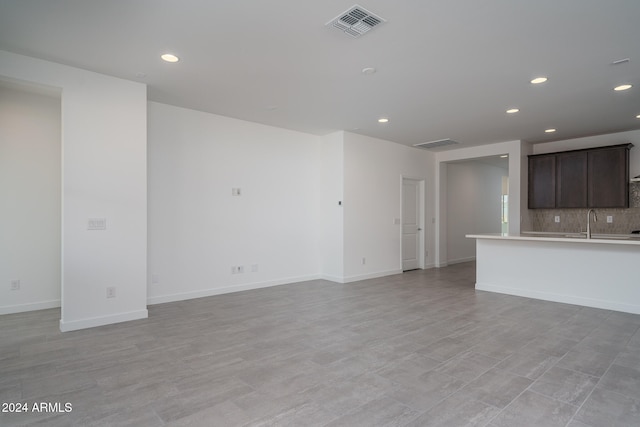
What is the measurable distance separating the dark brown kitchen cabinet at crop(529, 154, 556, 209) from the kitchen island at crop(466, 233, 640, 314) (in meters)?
1.85

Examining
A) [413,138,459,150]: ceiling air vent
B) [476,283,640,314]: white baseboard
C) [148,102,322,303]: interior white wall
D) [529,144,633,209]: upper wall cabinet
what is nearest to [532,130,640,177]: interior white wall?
[529,144,633,209]: upper wall cabinet

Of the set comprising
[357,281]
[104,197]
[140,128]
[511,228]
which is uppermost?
[140,128]

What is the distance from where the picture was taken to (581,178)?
6387 mm

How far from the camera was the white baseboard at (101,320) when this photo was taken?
3635 mm

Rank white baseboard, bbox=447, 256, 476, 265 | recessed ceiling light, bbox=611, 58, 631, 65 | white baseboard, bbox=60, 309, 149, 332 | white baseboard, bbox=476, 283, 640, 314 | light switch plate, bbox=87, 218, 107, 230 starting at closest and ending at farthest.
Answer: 1. recessed ceiling light, bbox=611, 58, 631, 65
2. white baseboard, bbox=60, 309, 149, 332
3. light switch plate, bbox=87, 218, 107, 230
4. white baseboard, bbox=476, 283, 640, 314
5. white baseboard, bbox=447, 256, 476, 265

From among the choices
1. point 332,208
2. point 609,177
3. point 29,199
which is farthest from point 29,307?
point 609,177

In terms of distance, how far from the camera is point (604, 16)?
2625 millimetres

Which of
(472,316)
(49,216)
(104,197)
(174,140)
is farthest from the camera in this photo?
(174,140)

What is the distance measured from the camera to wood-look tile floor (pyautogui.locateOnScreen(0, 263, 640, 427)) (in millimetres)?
2117

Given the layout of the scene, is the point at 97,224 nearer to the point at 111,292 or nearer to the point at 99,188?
the point at 99,188

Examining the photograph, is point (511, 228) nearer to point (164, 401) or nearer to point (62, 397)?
point (164, 401)

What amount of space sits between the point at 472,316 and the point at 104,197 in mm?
4632

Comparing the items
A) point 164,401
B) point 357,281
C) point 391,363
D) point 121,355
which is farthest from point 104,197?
point 357,281

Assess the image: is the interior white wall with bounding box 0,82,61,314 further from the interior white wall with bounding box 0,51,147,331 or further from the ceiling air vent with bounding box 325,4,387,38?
the ceiling air vent with bounding box 325,4,387,38
